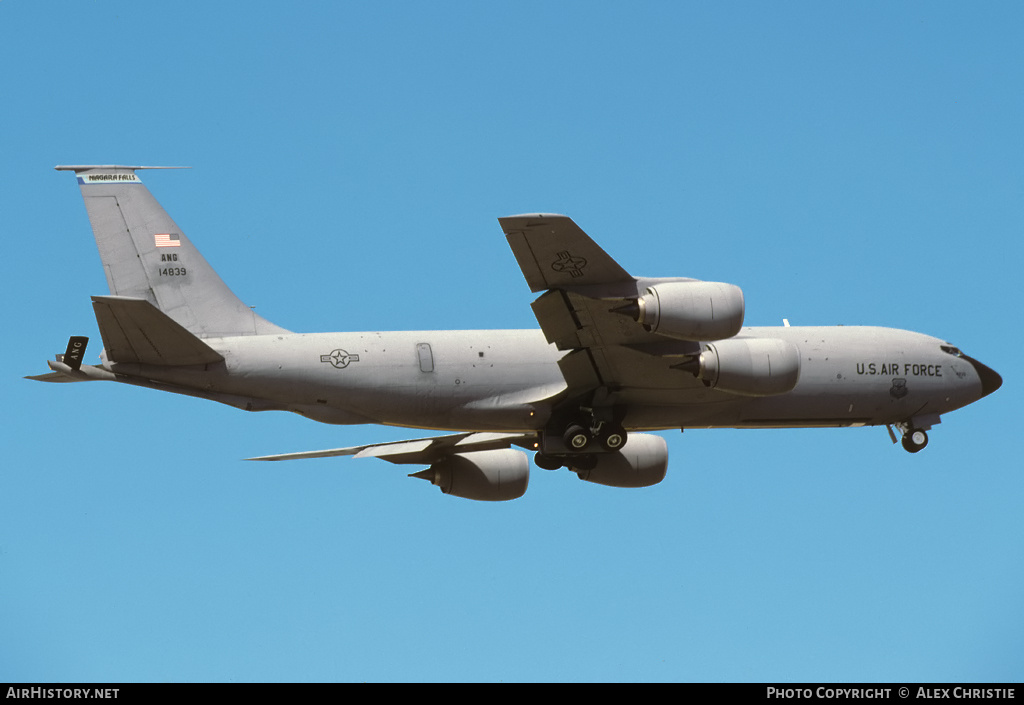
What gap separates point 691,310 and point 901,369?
329 inches

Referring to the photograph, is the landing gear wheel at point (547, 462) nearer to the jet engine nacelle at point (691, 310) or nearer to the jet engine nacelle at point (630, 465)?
the jet engine nacelle at point (630, 465)

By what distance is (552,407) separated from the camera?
3186cm

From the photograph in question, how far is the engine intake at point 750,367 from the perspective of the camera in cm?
2966

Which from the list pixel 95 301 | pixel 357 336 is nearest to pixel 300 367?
pixel 357 336

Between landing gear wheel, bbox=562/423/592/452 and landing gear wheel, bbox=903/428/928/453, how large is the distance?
26.5 ft

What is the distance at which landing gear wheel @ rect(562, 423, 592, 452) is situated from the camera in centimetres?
3180

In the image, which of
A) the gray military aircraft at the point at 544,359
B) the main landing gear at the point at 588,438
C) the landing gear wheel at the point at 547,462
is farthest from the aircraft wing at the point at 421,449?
the main landing gear at the point at 588,438

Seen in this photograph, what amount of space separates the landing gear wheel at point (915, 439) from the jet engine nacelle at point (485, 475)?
31.0 ft

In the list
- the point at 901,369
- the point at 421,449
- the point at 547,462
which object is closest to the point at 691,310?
the point at 547,462

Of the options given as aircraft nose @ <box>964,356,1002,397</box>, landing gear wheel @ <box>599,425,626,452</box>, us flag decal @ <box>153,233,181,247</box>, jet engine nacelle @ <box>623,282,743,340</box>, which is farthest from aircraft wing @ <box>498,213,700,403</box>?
us flag decal @ <box>153,233,181,247</box>

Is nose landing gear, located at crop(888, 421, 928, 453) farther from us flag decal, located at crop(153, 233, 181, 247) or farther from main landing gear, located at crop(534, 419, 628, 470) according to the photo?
us flag decal, located at crop(153, 233, 181, 247)

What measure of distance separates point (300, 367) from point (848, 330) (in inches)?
510
